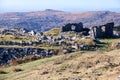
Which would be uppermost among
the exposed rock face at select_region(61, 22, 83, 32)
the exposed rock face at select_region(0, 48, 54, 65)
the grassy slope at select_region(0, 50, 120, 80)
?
the grassy slope at select_region(0, 50, 120, 80)

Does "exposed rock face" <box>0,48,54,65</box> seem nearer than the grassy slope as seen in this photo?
No

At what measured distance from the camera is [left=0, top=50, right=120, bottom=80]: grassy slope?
1008 inches

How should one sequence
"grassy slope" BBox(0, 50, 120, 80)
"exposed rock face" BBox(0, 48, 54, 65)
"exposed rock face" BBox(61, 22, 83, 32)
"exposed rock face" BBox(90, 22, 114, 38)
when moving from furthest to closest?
"exposed rock face" BBox(61, 22, 83, 32)
"exposed rock face" BBox(90, 22, 114, 38)
"exposed rock face" BBox(0, 48, 54, 65)
"grassy slope" BBox(0, 50, 120, 80)

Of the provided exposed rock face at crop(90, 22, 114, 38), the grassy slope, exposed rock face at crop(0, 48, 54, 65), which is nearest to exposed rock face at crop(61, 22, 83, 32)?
exposed rock face at crop(90, 22, 114, 38)

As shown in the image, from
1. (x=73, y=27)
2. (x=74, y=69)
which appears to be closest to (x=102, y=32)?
(x=73, y=27)

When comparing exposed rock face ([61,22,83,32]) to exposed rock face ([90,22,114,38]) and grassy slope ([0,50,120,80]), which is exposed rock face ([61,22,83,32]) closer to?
exposed rock face ([90,22,114,38])

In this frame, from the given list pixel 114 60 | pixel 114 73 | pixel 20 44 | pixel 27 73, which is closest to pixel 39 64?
pixel 27 73

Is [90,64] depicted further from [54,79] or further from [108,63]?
[54,79]

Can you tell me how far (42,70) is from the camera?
28.6m

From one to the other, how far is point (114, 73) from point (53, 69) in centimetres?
542

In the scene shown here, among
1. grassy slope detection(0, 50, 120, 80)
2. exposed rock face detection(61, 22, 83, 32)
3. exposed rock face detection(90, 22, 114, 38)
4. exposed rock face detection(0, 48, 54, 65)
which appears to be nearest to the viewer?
grassy slope detection(0, 50, 120, 80)

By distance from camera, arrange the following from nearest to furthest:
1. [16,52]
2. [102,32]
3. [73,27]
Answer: [16,52] < [102,32] < [73,27]

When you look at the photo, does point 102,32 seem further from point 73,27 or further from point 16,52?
point 16,52

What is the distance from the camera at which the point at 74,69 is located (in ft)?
92.5
